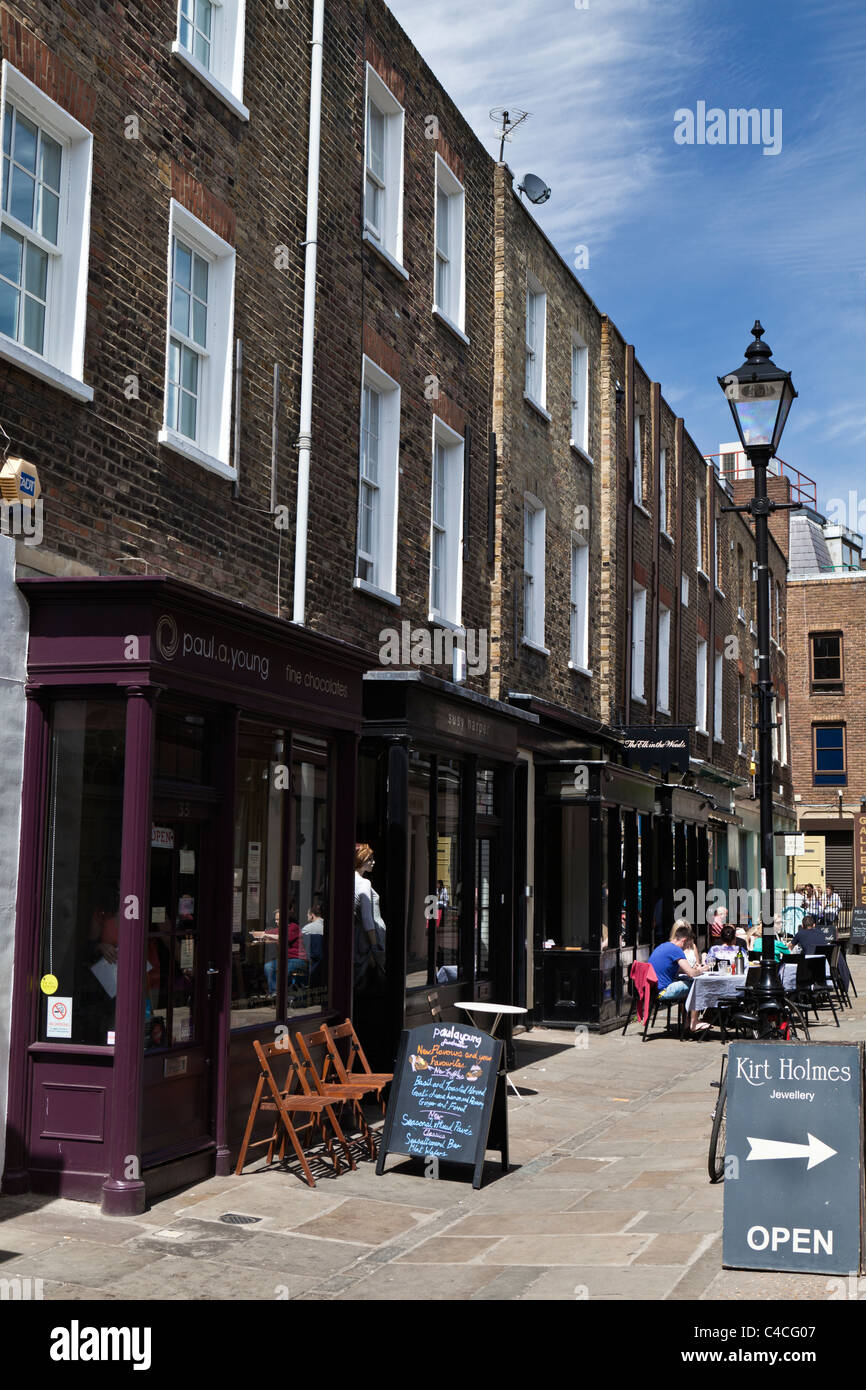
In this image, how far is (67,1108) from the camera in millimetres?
7891

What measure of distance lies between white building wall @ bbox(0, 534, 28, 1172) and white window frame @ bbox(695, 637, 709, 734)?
22366 millimetres

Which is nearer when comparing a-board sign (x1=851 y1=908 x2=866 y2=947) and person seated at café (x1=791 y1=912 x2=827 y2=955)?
person seated at café (x1=791 y1=912 x2=827 y2=955)

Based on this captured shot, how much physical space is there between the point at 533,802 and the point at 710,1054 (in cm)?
392

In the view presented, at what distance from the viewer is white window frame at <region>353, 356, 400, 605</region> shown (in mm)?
13461

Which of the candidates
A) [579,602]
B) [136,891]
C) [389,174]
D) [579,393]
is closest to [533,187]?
[579,393]

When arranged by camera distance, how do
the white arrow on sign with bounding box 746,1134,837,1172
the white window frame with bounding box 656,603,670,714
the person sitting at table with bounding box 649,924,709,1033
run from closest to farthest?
the white arrow on sign with bounding box 746,1134,837,1172
the person sitting at table with bounding box 649,924,709,1033
the white window frame with bounding box 656,603,670,714

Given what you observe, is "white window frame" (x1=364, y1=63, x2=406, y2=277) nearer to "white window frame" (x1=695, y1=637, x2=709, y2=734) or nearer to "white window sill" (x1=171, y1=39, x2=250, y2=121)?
"white window sill" (x1=171, y1=39, x2=250, y2=121)

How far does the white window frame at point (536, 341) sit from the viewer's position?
60.5ft

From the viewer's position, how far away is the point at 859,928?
36.7 metres

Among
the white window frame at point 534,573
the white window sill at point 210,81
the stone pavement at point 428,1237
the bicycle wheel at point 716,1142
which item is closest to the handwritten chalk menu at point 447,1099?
the stone pavement at point 428,1237

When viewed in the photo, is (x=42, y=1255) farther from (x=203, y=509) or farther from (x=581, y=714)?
Answer: (x=581, y=714)

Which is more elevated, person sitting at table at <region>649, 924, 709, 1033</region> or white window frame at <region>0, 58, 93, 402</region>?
white window frame at <region>0, 58, 93, 402</region>

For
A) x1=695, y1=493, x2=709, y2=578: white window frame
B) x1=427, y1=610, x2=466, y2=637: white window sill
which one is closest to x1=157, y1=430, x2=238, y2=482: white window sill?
x1=427, y1=610, x2=466, y2=637: white window sill

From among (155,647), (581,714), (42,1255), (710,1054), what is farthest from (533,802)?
(42,1255)
